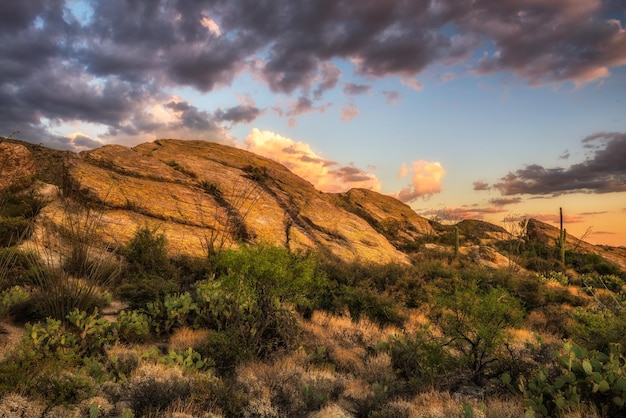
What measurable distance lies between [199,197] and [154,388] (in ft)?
62.1

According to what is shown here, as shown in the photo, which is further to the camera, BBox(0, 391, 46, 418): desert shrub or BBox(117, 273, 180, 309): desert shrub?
BBox(117, 273, 180, 309): desert shrub

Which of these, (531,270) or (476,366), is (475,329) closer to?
(476,366)

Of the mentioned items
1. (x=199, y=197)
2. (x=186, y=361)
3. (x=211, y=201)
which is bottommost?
(x=186, y=361)

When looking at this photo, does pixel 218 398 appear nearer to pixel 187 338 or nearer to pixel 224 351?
pixel 224 351

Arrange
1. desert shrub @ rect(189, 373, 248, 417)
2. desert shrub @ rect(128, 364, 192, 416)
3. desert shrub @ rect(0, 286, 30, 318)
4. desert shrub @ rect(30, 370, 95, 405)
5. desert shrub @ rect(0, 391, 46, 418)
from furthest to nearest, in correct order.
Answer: desert shrub @ rect(0, 286, 30, 318) < desert shrub @ rect(189, 373, 248, 417) < desert shrub @ rect(128, 364, 192, 416) < desert shrub @ rect(30, 370, 95, 405) < desert shrub @ rect(0, 391, 46, 418)

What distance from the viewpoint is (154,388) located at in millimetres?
6621

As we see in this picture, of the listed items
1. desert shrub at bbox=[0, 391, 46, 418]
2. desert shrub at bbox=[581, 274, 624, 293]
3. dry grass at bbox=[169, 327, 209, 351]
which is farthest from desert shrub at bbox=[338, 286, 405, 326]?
desert shrub at bbox=[581, 274, 624, 293]

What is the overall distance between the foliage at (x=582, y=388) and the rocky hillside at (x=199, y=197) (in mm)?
10636

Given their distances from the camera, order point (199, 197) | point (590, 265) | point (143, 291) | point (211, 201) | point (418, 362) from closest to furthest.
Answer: point (418, 362) < point (143, 291) < point (199, 197) < point (211, 201) < point (590, 265)

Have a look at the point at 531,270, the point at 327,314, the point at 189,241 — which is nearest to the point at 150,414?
the point at 327,314

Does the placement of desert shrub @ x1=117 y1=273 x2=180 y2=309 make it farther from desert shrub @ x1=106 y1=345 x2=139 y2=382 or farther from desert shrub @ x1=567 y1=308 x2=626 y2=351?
desert shrub @ x1=567 y1=308 x2=626 y2=351

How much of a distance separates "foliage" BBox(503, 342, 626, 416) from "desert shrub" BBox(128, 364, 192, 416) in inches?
225

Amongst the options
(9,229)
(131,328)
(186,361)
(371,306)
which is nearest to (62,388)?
(186,361)

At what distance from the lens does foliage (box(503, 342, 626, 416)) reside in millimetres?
6055
